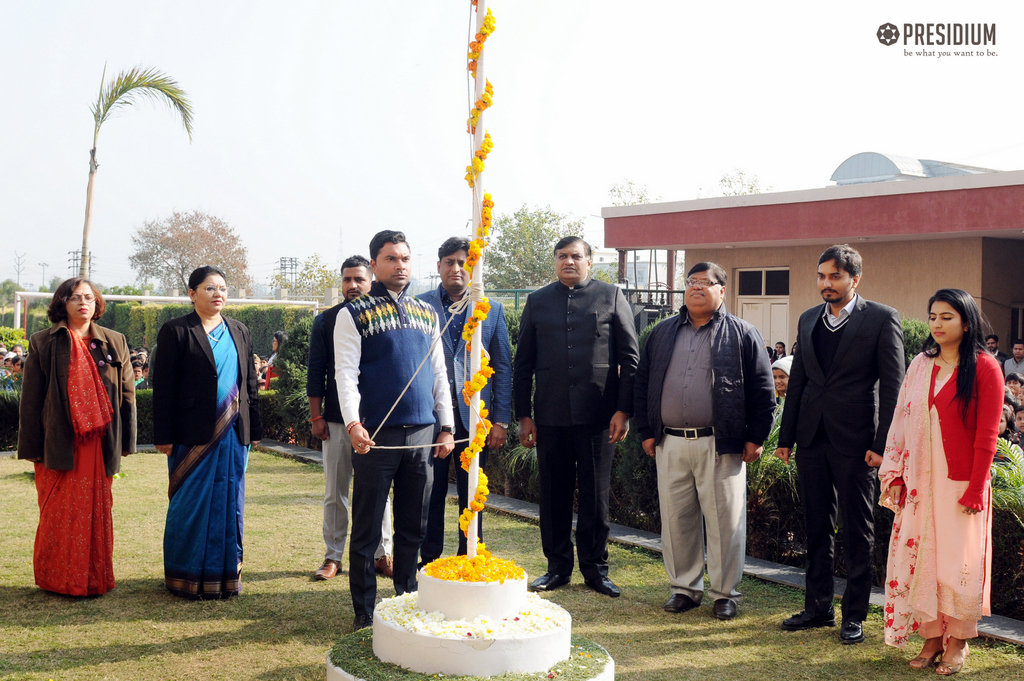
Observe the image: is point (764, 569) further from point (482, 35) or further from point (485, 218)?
point (482, 35)

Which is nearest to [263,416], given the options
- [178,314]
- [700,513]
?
[700,513]

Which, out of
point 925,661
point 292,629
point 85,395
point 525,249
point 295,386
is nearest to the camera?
point 925,661

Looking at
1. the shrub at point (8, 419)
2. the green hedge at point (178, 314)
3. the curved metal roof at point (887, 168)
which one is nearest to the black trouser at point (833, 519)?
the shrub at point (8, 419)

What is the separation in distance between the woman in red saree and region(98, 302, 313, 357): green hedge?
20702 millimetres

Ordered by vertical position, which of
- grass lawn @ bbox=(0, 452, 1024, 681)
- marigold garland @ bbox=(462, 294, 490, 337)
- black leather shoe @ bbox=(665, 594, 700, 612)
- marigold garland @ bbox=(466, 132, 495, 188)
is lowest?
grass lawn @ bbox=(0, 452, 1024, 681)

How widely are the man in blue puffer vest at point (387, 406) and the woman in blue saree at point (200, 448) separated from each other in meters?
1.14

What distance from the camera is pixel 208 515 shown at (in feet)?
17.3

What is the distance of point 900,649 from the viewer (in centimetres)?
456

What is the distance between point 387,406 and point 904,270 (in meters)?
15.0

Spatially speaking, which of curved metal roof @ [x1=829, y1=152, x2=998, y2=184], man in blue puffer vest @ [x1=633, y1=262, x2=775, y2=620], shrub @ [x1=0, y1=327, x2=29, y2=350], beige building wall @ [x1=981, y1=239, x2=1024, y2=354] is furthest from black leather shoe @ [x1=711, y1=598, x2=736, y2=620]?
curved metal roof @ [x1=829, y1=152, x2=998, y2=184]

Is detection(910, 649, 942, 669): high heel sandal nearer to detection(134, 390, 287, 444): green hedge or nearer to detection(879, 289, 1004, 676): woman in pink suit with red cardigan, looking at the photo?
detection(879, 289, 1004, 676): woman in pink suit with red cardigan

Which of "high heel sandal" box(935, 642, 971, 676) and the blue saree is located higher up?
the blue saree

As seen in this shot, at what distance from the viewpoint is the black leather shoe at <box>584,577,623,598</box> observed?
5.44m

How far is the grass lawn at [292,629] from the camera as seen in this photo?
4.19 m
